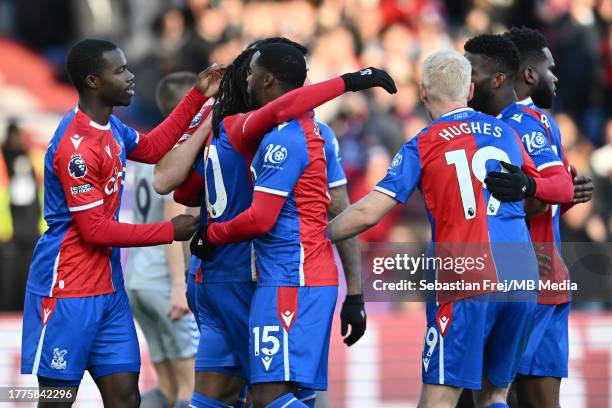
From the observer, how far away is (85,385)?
10.8 metres

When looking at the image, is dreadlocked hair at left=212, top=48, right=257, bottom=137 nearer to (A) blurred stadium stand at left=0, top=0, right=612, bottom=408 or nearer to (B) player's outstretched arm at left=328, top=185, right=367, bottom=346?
(B) player's outstretched arm at left=328, top=185, right=367, bottom=346

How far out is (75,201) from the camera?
22.2 feet

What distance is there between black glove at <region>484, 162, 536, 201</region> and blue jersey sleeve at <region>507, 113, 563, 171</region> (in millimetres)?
512

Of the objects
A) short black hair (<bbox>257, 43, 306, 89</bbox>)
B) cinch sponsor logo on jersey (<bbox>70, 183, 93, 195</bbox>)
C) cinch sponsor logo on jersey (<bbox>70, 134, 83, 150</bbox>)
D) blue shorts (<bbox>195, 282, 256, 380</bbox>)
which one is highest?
short black hair (<bbox>257, 43, 306, 89</bbox>)

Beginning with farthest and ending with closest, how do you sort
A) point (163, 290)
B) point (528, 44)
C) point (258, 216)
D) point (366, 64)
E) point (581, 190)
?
point (366, 64) < point (163, 290) < point (528, 44) < point (581, 190) < point (258, 216)

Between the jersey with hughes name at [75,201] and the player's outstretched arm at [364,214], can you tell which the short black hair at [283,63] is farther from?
the jersey with hughes name at [75,201]

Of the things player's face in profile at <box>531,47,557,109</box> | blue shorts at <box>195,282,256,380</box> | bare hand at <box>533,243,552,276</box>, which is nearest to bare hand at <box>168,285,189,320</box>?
blue shorts at <box>195,282,256,380</box>

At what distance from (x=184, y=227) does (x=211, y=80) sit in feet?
3.34

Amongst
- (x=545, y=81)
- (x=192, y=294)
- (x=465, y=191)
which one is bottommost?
(x=192, y=294)

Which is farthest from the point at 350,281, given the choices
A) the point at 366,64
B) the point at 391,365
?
the point at 366,64

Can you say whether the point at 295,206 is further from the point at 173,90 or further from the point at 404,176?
the point at 173,90

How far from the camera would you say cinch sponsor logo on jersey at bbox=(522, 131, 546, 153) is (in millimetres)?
7215

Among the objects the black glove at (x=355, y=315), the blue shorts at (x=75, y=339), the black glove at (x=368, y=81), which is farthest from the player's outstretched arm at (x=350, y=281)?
the blue shorts at (x=75, y=339)

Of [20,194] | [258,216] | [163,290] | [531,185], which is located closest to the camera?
[258,216]
